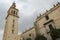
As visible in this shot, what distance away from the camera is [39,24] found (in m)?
25.4

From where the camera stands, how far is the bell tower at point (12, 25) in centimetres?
2557

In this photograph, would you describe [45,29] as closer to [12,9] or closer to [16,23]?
[16,23]

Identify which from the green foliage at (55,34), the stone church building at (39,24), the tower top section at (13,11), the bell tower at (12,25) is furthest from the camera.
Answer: the tower top section at (13,11)

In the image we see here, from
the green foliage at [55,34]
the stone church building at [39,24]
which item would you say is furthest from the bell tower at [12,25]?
the green foliage at [55,34]

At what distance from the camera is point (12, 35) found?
1013 inches

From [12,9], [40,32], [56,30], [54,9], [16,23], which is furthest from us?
[12,9]

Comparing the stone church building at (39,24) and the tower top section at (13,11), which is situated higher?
the tower top section at (13,11)

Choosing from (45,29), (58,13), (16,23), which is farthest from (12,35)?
(58,13)

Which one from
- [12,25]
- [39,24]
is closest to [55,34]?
[39,24]

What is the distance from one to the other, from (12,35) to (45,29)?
8.88m

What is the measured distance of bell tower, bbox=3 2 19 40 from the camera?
2557cm

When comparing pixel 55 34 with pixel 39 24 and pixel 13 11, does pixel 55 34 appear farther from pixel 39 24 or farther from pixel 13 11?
pixel 13 11

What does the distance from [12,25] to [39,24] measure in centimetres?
763

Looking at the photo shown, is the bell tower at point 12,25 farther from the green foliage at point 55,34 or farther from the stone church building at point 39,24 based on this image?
the green foliage at point 55,34
